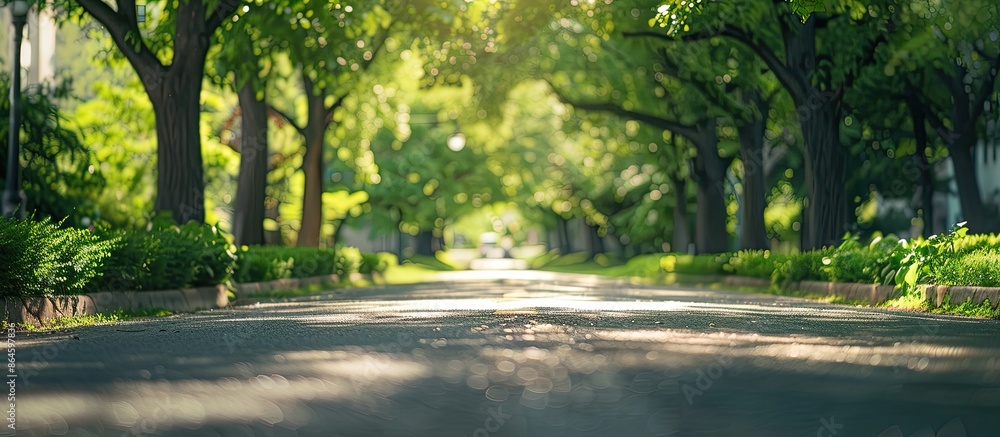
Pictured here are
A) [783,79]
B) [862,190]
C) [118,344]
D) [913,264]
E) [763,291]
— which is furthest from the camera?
[862,190]

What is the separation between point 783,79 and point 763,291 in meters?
5.08

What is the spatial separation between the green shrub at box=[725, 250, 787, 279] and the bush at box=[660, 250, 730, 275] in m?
0.70

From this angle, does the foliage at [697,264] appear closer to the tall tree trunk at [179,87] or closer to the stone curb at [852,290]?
the stone curb at [852,290]

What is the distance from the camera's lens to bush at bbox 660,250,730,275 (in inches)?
1542

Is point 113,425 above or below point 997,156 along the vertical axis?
below

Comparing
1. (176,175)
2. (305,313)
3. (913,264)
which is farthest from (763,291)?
(305,313)

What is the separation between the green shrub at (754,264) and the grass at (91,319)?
1669cm

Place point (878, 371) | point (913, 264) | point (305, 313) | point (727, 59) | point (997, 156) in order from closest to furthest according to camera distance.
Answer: point (878, 371) → point (305, 313) → point (913, 264) → point (727, 59) → point (997, 156)

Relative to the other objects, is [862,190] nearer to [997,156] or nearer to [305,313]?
[997,156]

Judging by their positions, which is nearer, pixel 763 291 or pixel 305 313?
pixel 305 313

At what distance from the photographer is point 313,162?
41500 millimetres

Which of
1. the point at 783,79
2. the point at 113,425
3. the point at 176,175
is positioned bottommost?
the point at 113,425

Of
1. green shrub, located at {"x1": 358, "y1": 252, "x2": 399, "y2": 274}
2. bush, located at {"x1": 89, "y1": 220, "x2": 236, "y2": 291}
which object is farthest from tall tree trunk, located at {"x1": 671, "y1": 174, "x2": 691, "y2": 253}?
bush, located at {"x1": 89, "y1": 220, "x2": 236, "y2": 291}

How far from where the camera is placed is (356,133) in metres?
45.2
